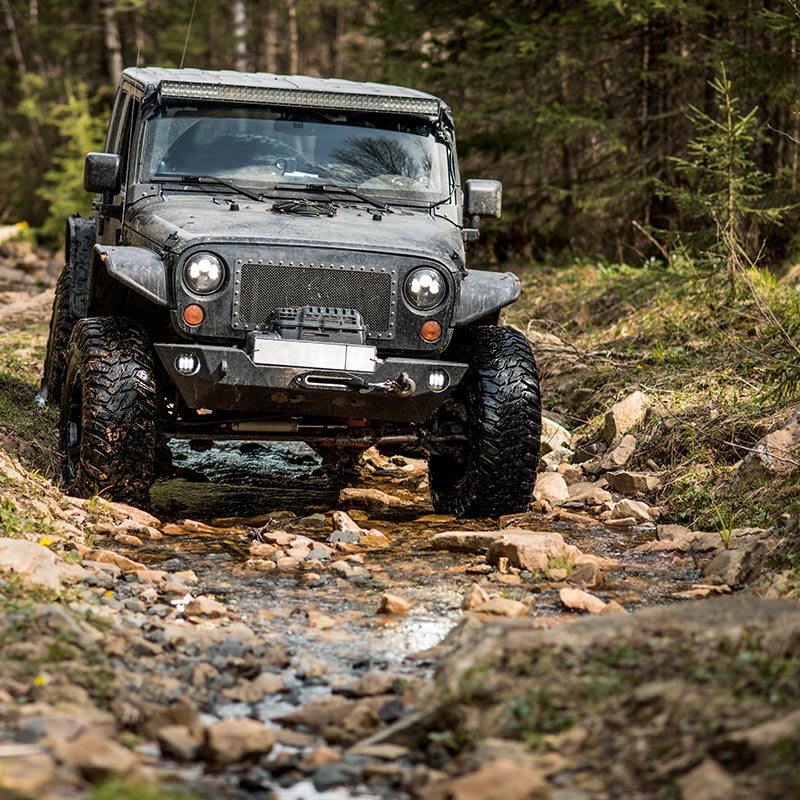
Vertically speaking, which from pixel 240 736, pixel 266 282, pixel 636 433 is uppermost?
pixel 266 282

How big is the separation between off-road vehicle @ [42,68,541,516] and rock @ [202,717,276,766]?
2707 millimetres

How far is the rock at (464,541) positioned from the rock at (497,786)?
2919mm

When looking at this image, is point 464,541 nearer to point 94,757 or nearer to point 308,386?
point 308,386

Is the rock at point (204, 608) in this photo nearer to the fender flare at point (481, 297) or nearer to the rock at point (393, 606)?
the rock at point (393, 606)

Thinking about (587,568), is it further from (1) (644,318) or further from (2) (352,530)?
(1) (644,318)

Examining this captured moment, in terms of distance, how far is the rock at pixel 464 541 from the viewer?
6.15m

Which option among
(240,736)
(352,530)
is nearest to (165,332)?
(352,530)

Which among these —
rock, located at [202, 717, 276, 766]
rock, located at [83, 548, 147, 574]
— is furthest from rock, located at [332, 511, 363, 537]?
rock, located at [202, 717, 276, 766]

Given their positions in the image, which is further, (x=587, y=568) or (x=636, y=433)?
(x=636, y=433)

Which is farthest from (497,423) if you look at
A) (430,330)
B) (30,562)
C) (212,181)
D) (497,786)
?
(497,786)

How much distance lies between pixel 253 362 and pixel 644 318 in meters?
5.68

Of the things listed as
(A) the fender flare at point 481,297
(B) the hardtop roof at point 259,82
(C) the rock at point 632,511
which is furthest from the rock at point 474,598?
(B) the hardtop roof at point 259,82

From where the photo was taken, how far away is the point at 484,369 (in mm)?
6727

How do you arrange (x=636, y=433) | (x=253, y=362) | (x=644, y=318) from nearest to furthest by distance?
(x=253, y=362), (x=636, y=433), (x=644, y=318)
